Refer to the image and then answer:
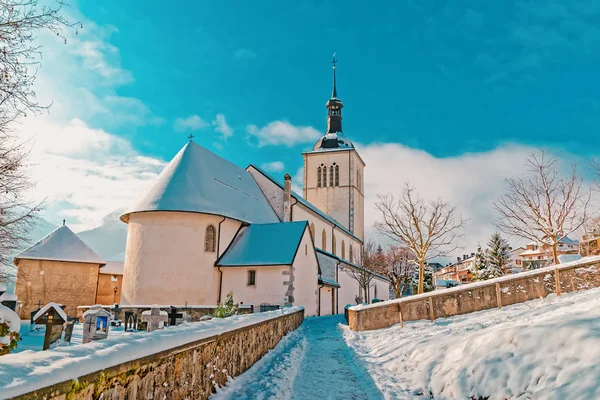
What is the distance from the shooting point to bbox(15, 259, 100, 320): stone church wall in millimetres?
30375

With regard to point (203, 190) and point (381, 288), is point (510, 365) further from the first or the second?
point (381, 288)

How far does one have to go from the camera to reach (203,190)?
97.6 feet

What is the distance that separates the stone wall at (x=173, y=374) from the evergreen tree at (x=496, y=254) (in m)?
49.0

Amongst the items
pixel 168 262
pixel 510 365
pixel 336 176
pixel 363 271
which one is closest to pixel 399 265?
pixel 363 271

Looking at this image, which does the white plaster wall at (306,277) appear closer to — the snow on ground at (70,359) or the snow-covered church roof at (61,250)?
the snow-covered church roof at (61,250)

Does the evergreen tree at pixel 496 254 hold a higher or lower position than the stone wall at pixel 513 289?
higher

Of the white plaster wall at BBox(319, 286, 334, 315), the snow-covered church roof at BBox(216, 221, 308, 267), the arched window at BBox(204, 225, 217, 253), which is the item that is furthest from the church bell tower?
the arched window at BBox(204, 225, 217, 253)

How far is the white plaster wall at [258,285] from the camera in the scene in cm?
2703

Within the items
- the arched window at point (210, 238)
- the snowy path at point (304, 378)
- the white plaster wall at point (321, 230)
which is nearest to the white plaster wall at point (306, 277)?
the arched window at point (210, 238)

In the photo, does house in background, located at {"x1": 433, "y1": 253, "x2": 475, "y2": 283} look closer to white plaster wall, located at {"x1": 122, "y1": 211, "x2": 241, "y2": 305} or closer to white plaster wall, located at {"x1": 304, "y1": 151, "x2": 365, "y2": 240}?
white plaster wall, located at {"x1": 304, "y1": 151, "x2": 365, "y2": 240}

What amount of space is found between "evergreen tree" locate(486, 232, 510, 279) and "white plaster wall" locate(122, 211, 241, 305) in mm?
36878

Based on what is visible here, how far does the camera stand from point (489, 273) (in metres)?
52.0

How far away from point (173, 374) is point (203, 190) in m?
25.5

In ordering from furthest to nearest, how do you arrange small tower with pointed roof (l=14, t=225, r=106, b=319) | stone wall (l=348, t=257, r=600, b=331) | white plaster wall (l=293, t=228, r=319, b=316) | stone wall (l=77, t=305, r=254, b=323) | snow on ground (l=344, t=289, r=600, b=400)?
small tower with pointed roof (l=14, t=225, r=106, b=319)
white plaster wall (l=293, t=228, r=319, b=316)
stone wall (l=77, t=305, r=254, b=323)
stone wall (l=348, t=257, r=600, b=331)
snow on ground (l=344, t=289, r=600, b=400)
